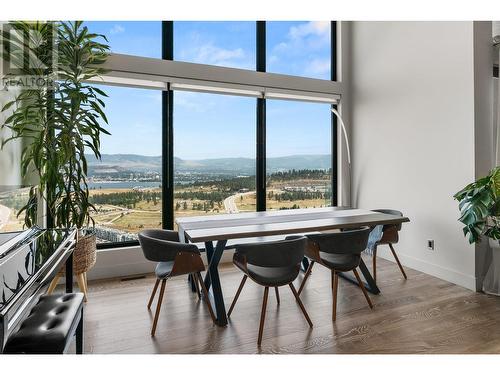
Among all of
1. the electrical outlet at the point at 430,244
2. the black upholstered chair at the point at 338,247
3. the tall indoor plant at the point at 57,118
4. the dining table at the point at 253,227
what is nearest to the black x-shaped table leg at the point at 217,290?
the dining table at the point at 253,227

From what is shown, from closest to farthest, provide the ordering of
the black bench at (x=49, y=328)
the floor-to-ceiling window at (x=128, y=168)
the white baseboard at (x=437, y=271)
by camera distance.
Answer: the black bench at (x=49, y=328) < the white baseboard at (x=437, y=271) < the floor-to-ceiling window at (x=128, y=168)

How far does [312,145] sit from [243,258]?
291 centimetres

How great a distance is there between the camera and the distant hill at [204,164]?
360cm

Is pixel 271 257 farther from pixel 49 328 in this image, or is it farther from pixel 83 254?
pixel 83 254

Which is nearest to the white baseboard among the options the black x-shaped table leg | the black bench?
the black x-shaped table leg

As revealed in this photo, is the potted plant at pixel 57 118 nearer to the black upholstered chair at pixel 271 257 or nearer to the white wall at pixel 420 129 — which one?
the black upholstered chair at pixel 271 257

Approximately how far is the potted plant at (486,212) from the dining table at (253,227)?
0.50 meters

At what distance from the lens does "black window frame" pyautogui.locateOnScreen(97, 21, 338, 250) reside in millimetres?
3752

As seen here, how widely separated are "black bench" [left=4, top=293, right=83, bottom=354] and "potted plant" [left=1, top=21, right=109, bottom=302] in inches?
41.9

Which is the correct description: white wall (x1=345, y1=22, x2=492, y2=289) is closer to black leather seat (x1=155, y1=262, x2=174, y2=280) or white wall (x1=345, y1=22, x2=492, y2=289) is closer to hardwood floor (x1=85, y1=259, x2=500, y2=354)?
hardwood floor (x1=85, y1=259, x2=500, y2=354)

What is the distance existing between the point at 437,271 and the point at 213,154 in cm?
298

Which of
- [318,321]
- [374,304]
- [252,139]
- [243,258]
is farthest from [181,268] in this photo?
[252,139]

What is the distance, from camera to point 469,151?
2969mm
